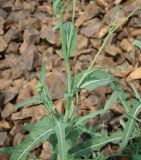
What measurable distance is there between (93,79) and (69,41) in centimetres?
20

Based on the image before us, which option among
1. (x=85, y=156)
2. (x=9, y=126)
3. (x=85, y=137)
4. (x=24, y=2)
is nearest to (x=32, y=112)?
(x=9, y=126)

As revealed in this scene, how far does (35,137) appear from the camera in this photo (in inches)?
85.8

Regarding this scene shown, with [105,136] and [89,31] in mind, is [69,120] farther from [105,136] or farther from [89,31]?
[89,31]

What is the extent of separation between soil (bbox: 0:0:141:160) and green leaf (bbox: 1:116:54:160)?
47 cm

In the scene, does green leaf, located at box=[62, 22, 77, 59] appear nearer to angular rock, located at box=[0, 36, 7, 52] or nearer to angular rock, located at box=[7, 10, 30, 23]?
angular rock, located at box=[0, 36, 7, 52]

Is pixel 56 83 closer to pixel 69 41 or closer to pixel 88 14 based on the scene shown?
pixel 88 14

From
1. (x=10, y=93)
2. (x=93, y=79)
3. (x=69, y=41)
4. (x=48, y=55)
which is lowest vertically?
(x=10, y=93)

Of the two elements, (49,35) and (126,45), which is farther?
(49,35)

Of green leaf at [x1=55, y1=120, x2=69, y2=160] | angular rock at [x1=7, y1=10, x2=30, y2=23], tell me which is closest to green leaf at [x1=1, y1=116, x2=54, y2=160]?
green leaf at [x1=55, y1=120, x2=69, y2=160]

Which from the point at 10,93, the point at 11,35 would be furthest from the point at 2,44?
the point at 10,93

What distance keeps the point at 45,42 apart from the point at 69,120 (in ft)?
3.49

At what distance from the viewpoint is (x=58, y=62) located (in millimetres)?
3068

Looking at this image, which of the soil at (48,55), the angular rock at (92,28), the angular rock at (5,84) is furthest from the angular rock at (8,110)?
the angular rock at (92,28)

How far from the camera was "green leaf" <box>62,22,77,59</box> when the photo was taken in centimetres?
216
